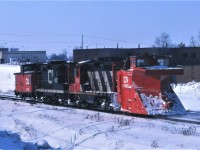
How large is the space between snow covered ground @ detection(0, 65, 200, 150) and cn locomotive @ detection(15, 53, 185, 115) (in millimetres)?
1158

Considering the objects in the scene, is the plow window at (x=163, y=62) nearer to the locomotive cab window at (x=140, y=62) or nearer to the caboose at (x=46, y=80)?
the locomotive cab window at (x=140, y=62)

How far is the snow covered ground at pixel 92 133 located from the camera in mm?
11867

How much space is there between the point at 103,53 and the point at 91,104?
46.6 m

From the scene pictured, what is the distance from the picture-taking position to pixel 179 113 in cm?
1877

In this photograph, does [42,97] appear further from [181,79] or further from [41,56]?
[41,56]

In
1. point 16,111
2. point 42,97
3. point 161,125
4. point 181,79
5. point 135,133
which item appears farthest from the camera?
point 181,79

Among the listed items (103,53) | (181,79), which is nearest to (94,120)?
(181,79)

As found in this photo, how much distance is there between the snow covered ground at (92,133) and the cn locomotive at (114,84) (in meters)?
1.16

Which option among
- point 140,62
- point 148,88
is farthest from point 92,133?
point 140,62

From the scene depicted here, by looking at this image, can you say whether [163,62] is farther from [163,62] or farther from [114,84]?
[114,84]

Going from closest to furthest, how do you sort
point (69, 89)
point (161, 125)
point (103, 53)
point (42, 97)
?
point (161, 125), point (69, 89), point (42, 97), point (103, 53)

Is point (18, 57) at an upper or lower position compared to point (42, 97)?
→ upper

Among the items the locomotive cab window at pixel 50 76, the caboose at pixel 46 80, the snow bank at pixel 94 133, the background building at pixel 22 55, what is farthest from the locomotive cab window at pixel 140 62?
the background building at pixel 22 55

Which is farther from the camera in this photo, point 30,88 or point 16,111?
point 30,88
